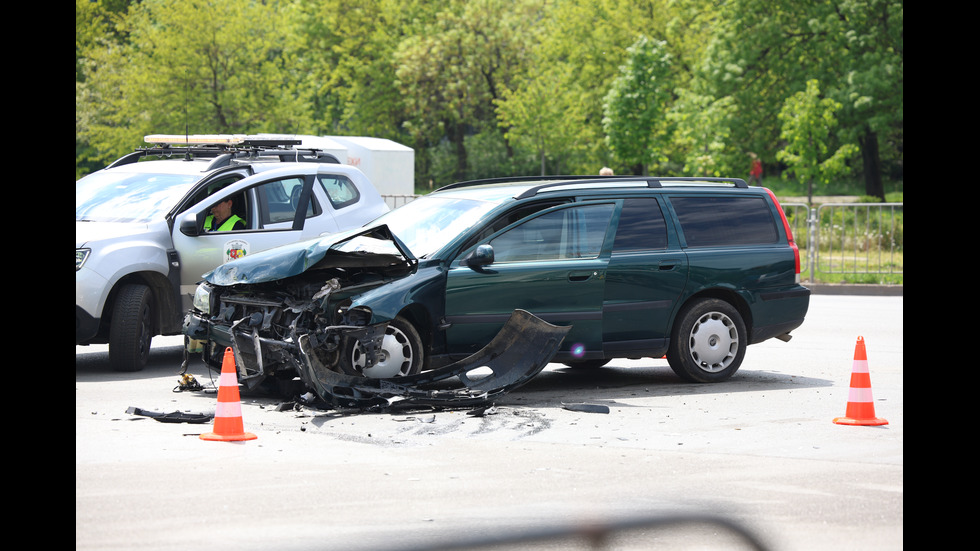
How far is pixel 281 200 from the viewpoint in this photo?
11625 mm

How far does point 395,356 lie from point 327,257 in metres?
0.91

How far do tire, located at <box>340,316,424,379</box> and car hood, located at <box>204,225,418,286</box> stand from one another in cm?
49

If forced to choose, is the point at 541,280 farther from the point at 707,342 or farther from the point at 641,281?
the point at 707,342

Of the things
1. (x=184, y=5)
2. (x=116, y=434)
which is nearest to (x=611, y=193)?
(x=116, y=434)

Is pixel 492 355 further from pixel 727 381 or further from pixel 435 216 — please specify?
pixel 727 381

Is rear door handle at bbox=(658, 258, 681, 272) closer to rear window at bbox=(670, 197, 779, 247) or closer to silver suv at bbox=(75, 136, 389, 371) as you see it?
rear window at bbox=(670, 197, 779, 247)

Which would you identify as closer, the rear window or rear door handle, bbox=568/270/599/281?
rear door handle, bbox=568/270/599/281

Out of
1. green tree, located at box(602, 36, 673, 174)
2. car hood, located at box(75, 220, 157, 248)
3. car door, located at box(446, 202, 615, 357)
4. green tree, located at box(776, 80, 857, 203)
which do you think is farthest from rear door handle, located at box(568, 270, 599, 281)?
green tree, located at box(602, 36, 673, 174)

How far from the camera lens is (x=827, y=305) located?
1831 cm

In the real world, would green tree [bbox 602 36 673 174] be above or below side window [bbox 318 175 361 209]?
above

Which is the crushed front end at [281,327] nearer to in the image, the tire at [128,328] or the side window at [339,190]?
the tire at [128,328]

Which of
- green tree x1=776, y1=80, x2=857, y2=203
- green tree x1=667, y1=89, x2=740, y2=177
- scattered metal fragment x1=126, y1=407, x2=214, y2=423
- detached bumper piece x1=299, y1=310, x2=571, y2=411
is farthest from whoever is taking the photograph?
green tree x1=667, y1=89, x2=740, y2=177

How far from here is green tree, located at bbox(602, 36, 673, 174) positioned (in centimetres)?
3806
